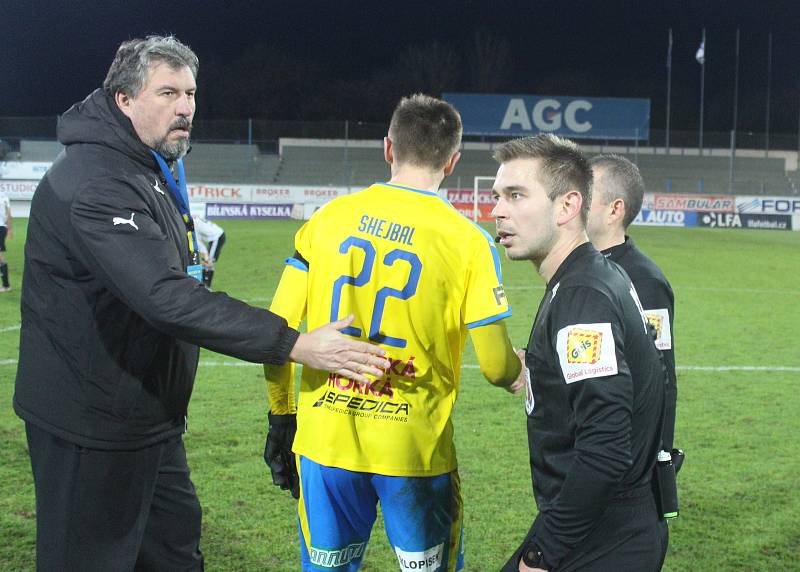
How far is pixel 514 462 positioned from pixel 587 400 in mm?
3925

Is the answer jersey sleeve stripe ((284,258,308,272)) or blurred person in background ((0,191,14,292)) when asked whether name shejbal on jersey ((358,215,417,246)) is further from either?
blurred person in background ((0,191,14,292))

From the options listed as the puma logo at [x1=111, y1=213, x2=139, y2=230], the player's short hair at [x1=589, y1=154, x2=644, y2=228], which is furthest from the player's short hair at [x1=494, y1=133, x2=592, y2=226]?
the player's short hair at [x1=589, y1=154, x2=644, y2=228]

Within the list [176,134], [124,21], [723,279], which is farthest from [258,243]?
[124,21]

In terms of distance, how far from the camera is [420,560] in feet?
10.0

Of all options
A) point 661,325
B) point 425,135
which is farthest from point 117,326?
point 661,325

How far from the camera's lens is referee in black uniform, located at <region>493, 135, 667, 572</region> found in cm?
218

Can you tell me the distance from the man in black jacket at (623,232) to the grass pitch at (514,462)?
1.48 meters

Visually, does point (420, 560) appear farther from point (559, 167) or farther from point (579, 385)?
point (559, 167)

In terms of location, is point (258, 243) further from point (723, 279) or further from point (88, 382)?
point (88, 382)

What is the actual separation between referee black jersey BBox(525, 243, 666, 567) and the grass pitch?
88.4 inches

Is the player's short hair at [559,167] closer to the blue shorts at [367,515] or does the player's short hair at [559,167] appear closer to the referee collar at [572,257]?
the referee collar at [572,257]

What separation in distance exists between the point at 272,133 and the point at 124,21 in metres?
74.3

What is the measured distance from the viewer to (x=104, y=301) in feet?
9.16

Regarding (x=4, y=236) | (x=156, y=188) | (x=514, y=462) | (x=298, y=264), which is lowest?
(x=514, y=462)
